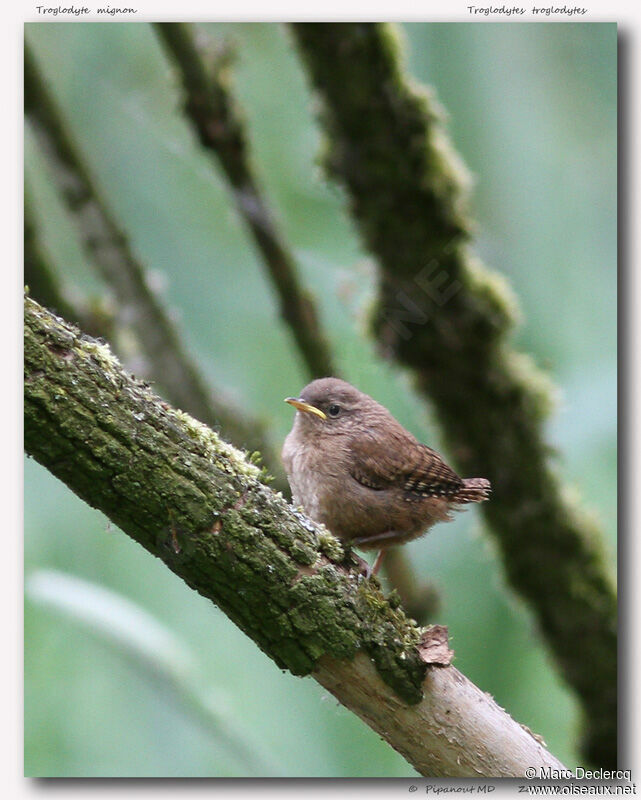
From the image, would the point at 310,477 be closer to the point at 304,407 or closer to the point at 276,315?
the point at 304,407

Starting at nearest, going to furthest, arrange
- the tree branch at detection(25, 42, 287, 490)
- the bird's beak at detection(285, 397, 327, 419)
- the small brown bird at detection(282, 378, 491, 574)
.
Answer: the small brown bird at detection(282, 378, 491, 574), the bird's beak at detection(285, 397, 327, 419), the tree branch at detection(25, 42, 287, 490)

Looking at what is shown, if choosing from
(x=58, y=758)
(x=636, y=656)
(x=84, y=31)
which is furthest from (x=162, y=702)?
(x=84, y=31)

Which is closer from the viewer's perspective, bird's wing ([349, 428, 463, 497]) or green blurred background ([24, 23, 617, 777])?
bird's wing ([349, 428, 463, 497])

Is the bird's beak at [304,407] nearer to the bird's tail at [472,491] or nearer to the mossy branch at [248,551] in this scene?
the bird's tail at [472,491]

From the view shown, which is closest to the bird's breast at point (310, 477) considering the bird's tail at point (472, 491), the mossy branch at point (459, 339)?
the bird's tail at point (472, 491)

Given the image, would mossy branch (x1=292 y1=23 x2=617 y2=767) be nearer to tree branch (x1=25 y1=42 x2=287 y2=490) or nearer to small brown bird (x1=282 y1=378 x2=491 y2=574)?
tree branch (x1=25 y1=42 x2=287 y2=490)

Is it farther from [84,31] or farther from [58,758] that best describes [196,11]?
[58,758]

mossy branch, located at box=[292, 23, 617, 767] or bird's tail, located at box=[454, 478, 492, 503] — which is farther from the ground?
mossy branch, located at box=[292, 23, 617, 767]

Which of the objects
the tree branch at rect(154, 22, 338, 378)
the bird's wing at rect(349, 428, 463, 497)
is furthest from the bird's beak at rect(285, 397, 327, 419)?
the tree branch at rect(154, 22, 338, 378)
